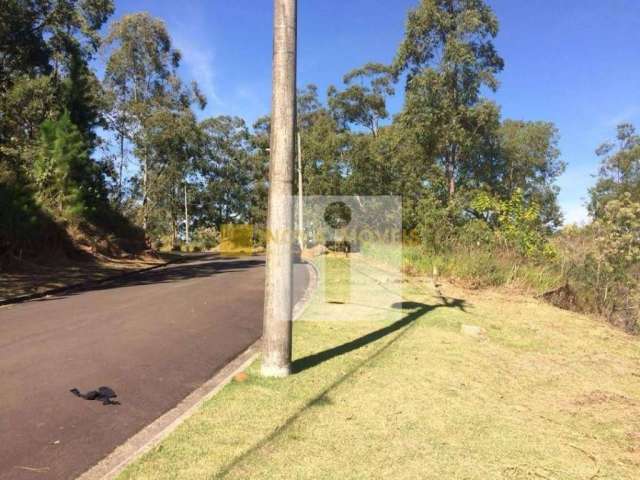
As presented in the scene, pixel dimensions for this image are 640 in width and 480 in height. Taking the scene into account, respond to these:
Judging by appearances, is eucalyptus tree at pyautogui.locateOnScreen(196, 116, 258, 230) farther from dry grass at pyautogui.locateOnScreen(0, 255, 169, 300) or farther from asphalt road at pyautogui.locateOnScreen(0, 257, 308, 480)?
asphalt road at pyautogui.locateOnScreen(0, 257, 308, 480)

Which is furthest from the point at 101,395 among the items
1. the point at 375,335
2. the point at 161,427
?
the point at 375,335

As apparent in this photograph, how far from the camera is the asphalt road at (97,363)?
3756mm

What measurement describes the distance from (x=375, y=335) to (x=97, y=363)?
3906 mm

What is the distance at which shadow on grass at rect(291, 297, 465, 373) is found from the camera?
589cm

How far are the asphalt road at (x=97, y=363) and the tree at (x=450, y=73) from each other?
40.6ft

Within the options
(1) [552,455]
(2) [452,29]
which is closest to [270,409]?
(1) [552,455]

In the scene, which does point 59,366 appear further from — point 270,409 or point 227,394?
point 270,409

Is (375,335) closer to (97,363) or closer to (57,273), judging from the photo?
(97,363)

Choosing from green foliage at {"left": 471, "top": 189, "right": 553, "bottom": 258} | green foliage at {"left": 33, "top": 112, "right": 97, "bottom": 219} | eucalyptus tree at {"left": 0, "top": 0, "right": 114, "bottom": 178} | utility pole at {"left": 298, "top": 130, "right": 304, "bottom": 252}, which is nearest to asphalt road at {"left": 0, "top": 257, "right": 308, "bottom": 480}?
green foliage at {"left": 471, "top": 189, "right": 553, "bottom": 258}

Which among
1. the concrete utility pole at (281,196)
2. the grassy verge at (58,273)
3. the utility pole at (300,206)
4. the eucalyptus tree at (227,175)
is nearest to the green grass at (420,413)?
the concrete utility pole at (281,196)

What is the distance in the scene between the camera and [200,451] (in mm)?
3525

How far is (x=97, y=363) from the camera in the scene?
589 centimetres

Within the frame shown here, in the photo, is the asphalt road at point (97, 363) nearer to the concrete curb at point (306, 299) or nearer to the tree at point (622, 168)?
the concrete curb at point (306, 299)

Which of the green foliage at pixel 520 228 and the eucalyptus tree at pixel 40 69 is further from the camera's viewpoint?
the eucalyptus tree at pixel 40 69
